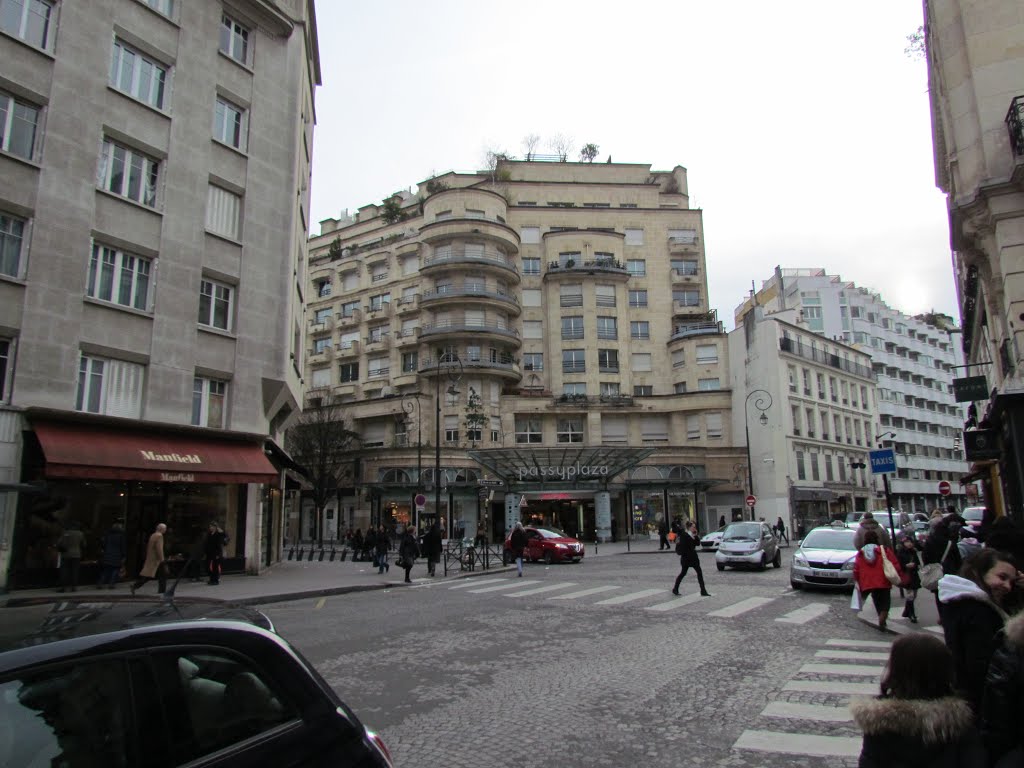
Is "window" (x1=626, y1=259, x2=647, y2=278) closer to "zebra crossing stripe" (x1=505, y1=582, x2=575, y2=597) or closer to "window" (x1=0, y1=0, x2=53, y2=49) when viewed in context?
"zebra crossing stripe" (x1=505, y1=582, x2=575, y2=597)

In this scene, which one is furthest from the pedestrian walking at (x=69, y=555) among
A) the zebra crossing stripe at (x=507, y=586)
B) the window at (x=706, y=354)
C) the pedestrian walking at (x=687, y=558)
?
the window at (x=706, y=354)

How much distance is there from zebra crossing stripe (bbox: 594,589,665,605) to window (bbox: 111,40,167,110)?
18.6 meters

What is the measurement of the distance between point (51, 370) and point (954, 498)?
92716 millimetres

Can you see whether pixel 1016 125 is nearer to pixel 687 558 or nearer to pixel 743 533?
pixel 687 558

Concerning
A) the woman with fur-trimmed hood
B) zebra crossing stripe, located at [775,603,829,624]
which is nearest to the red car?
zebra crossing stripe, located at [775,603,829,624]

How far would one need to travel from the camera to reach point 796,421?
50281 millimetres

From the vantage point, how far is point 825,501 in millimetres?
51500

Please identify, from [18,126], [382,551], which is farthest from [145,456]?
[18,126]

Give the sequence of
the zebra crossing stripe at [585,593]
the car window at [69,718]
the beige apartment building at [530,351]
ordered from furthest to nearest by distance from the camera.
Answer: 1. the beige apartment building at [530,351]
2. the zebra crossing stripe at [585,593]
3. the car window at [69,718]

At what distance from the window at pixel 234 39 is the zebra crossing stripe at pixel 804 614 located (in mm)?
22975

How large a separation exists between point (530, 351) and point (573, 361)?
11.6 ft

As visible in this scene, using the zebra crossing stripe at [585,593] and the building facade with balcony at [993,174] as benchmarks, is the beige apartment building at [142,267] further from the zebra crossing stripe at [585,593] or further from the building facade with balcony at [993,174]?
the building facade with balcony at [993,174]

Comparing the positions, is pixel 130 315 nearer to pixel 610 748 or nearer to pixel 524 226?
pixel 610 748

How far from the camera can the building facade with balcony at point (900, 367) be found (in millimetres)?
70562
